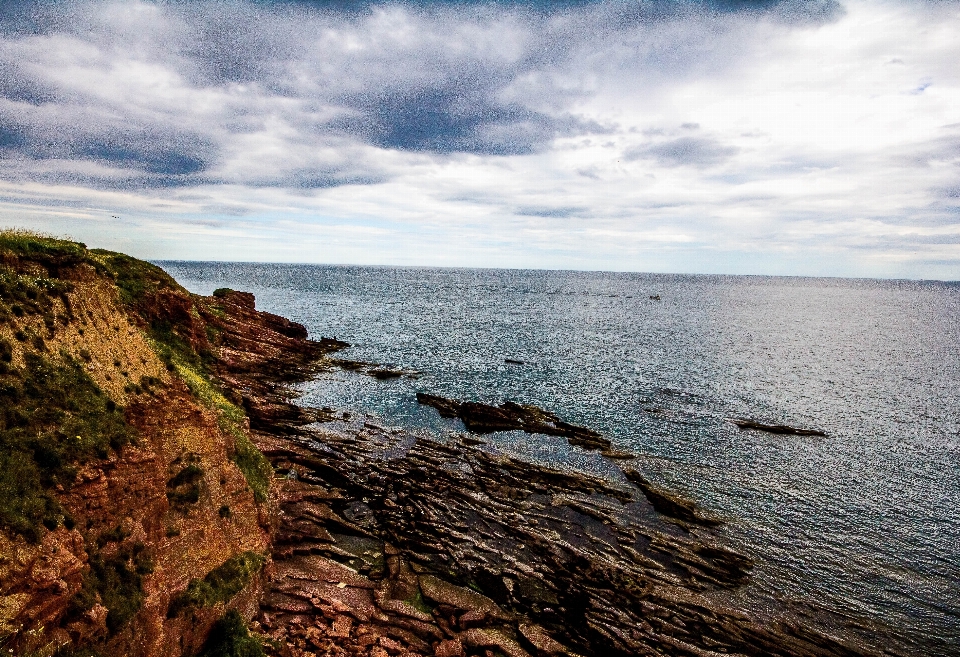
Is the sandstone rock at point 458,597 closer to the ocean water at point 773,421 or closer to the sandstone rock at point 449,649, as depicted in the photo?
the sandstone rock at point 449,649

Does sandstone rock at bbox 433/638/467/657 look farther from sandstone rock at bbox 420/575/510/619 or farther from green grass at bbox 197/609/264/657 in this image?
green grass at bbox 197/609/264/657

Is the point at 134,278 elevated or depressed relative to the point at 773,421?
elevated

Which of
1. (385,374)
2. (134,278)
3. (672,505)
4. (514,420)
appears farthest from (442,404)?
(134,278)

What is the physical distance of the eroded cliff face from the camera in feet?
39.3

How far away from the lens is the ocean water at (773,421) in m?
25.3

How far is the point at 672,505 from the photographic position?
1238 inches

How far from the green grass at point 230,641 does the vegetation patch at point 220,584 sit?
28.5 inches

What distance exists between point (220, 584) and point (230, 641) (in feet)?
6.13

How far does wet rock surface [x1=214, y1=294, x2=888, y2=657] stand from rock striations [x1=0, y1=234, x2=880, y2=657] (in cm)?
10

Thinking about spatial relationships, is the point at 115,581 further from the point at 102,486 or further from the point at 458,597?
the point at 458,597

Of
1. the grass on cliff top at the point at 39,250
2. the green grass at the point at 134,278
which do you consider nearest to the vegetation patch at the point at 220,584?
the grass on cliff top at the point at 39,250


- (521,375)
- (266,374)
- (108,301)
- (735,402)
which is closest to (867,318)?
(735,402)

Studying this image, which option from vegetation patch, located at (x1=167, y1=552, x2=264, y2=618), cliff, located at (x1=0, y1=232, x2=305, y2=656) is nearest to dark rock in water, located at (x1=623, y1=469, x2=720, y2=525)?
cliff, located at (x1=0, y1=232, x2=305, y2=656)

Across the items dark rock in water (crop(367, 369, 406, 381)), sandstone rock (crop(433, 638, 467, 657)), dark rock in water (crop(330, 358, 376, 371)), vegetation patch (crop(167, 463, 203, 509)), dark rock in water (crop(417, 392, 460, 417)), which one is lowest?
sandstone rock (crop(433, 638, 467, 657))
